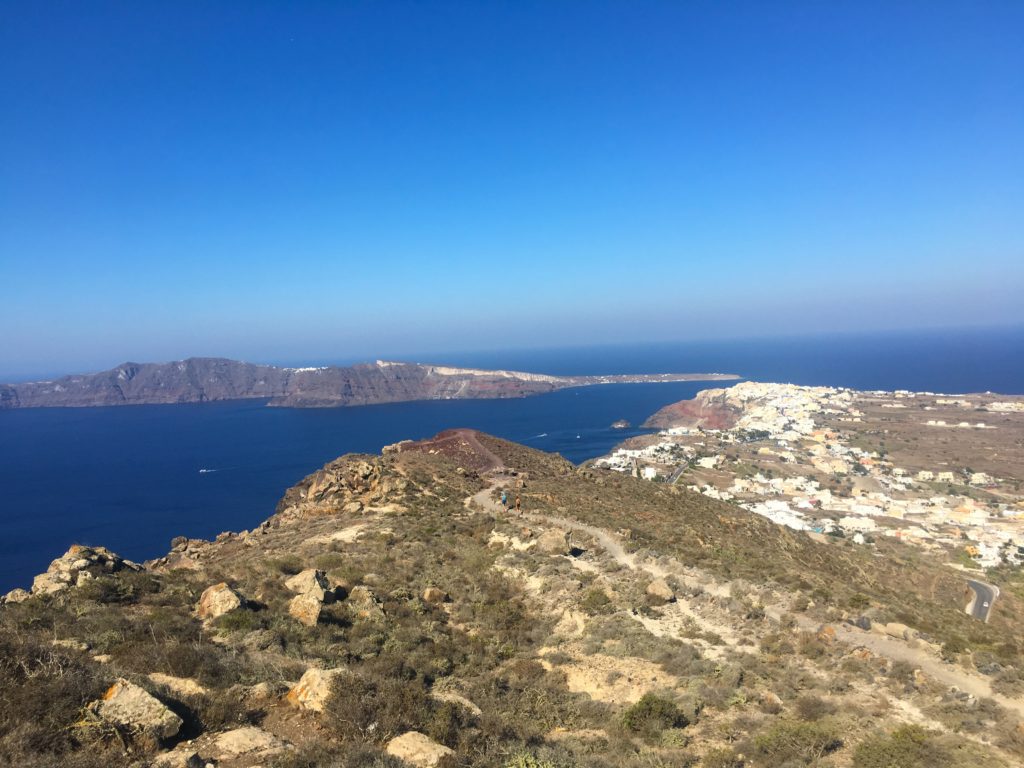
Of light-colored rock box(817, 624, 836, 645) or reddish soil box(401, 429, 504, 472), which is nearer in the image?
light-colored rock box(817, 624, 836, 645)

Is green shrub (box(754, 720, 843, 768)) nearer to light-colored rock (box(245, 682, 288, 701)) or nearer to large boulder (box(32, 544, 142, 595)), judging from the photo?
light-colored rock (box(245, 682, 288, 701))

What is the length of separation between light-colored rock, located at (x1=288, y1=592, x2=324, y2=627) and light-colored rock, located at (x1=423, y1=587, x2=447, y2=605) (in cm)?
298

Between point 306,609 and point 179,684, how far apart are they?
418 cm

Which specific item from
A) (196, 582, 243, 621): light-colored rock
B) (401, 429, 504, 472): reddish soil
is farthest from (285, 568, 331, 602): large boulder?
(401, 429, 504, 472): reddish soil

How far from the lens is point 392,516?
22781mm

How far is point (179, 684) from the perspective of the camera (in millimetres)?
8078

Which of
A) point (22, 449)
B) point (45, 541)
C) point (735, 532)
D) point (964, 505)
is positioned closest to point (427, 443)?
point (735, 532)

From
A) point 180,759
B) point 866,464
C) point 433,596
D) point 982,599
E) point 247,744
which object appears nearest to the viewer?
point 180,759

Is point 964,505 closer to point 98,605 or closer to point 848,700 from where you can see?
point 848,700

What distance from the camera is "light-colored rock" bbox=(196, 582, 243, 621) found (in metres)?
11.9

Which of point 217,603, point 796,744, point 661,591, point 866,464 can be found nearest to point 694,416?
point 866,464

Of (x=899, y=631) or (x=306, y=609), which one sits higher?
(x=306, y=609)

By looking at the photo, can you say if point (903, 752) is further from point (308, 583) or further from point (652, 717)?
point (308, 583)

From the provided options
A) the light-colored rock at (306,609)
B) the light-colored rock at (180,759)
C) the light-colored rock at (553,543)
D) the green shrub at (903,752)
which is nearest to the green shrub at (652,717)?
the green shrub at (903,752)
